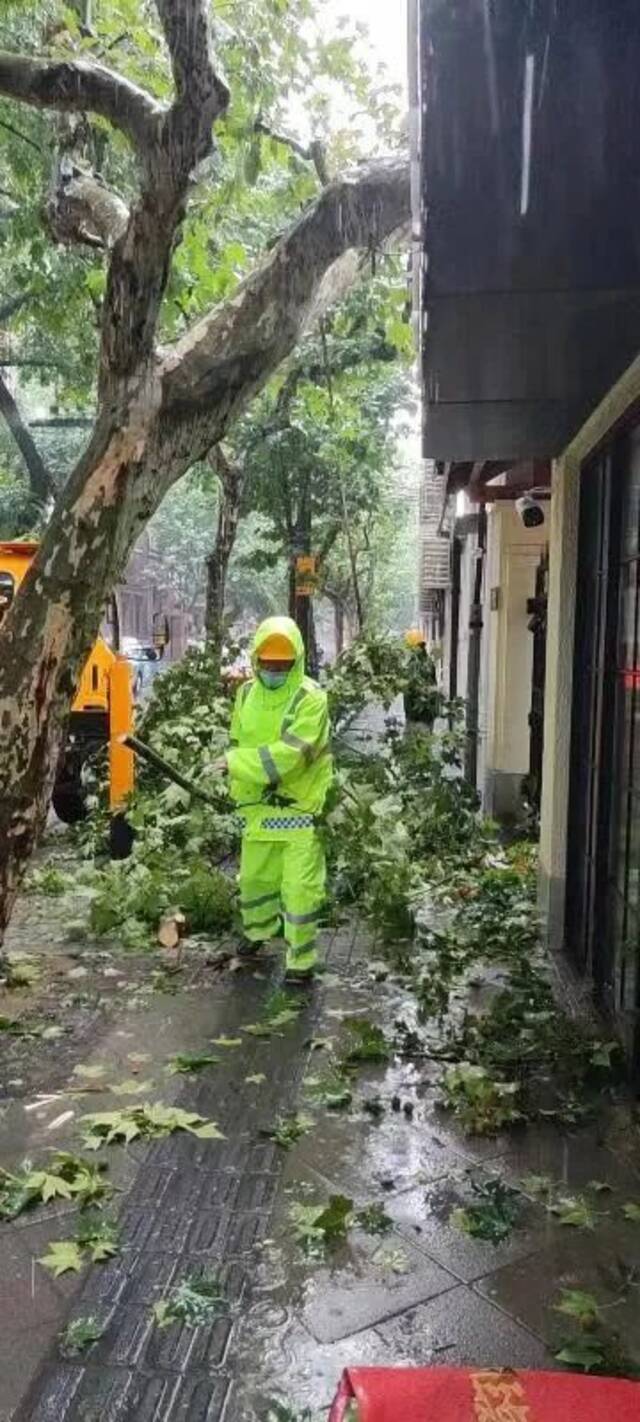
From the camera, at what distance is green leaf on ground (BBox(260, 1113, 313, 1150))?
12.3ft

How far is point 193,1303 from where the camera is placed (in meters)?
2.84

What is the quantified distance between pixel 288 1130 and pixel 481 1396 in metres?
1.58

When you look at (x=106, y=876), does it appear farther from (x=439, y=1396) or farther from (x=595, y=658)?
(x=439, y=1396)

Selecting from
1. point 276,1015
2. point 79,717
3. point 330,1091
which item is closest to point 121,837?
point 79,717

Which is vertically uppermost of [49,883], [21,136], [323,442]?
[21,136]

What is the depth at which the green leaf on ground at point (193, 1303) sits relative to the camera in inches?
109

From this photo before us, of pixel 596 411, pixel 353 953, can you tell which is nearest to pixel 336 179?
pixel 596 411

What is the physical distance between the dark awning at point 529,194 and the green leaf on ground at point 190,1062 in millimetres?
3038

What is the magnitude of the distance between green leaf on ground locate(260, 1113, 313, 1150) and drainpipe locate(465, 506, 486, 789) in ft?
23.1

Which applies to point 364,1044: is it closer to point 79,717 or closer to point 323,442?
point 79,717

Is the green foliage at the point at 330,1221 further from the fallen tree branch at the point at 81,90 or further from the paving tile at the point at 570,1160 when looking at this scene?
the fallen tree branch at the point at 81,90

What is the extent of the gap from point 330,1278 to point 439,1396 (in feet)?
2.31

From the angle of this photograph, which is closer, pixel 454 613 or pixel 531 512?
pixel 531 512

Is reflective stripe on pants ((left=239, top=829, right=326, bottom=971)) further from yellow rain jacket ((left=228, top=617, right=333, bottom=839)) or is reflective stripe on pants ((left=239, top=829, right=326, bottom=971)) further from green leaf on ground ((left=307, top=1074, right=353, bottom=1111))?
green leaf on ground ((left=307, top=1074, right=353, bottom=1111))
